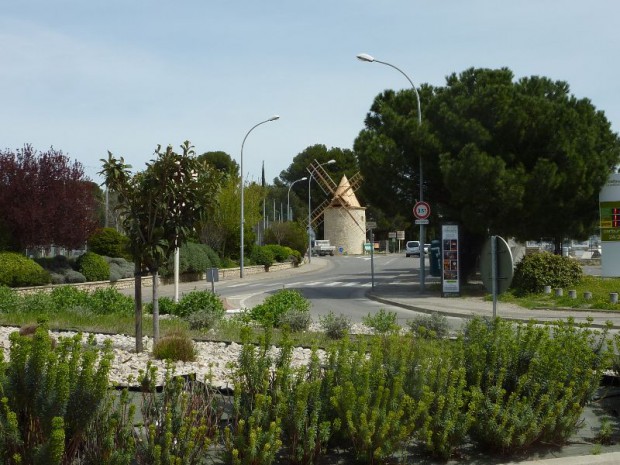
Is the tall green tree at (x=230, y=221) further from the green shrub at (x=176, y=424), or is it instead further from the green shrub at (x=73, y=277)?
the green shrub at (x=176, y=424)

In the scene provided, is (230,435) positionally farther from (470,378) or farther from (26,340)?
(470,378)

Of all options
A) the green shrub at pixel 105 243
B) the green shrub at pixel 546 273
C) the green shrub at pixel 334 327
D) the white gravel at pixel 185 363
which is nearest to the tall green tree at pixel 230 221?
the green shrub at pixel 105 243

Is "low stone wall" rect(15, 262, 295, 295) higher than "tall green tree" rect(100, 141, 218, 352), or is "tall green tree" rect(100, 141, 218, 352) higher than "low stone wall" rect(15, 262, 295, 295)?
"tall green tree" rect(100, 141, 218, 352)

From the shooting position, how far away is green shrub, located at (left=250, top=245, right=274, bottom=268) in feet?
171

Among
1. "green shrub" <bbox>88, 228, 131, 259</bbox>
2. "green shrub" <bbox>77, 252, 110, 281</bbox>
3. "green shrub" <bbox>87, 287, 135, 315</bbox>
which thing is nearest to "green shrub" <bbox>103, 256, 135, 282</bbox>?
"green shrub" <bbox>88, 228, 131, 259</bbox>

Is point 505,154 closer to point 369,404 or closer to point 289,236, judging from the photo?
point 369,404

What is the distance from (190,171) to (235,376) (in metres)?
4.40

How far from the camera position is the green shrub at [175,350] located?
29.9 feet

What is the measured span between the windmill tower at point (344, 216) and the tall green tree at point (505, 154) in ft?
188

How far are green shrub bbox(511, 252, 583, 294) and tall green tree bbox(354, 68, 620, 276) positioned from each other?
164 centimetres

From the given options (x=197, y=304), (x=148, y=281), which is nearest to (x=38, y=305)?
(x=197, y=304)

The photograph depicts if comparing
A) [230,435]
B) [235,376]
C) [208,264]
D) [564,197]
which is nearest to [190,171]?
[235,376]

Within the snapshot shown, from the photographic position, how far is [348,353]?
20.5 feet

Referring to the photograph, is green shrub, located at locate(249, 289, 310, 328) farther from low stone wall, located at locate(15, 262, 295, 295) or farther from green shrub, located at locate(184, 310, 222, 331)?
low stone wall, located at locate(15, 262, 295, 295)
